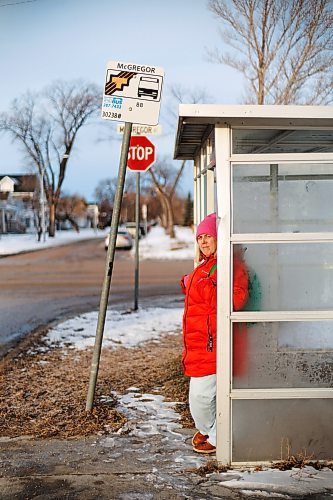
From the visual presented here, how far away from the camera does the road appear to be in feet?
36.3

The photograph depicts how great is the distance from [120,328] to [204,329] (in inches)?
215

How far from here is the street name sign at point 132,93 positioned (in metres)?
4.96

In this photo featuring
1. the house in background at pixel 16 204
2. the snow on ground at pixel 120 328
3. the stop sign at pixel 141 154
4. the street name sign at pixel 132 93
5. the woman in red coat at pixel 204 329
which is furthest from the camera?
the house in background at pixel 16 204

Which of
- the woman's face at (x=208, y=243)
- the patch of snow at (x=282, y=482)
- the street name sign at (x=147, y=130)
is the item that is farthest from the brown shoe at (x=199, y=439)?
the street name sign at (x=147, y=130)

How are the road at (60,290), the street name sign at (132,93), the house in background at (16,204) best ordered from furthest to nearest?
the house in background at (16,204)
the road at (60,290)
the street name sign at (132,93)

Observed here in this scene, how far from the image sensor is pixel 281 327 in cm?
424

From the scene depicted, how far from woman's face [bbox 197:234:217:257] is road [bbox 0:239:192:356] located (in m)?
4.85

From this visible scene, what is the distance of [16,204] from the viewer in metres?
85.1

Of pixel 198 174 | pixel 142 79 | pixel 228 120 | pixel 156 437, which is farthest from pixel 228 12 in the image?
pixel 156 437

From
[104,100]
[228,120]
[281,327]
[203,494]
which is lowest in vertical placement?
[203,494]

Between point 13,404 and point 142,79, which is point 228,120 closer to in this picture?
point 142,79

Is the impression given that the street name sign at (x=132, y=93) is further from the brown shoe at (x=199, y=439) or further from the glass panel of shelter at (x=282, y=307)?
the brown shoe at (x=199, y=439)

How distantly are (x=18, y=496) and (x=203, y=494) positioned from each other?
1.13 metres

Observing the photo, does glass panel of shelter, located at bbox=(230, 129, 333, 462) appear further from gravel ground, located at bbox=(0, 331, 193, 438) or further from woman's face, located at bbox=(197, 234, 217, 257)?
gravel ground, located at bbox=(0, 331, 193, 438)
